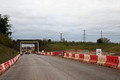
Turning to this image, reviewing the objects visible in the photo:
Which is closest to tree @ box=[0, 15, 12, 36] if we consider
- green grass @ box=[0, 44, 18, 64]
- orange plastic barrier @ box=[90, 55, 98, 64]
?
green grass @ box=[0, 44, 18, 64]

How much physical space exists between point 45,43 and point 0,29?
32.4m

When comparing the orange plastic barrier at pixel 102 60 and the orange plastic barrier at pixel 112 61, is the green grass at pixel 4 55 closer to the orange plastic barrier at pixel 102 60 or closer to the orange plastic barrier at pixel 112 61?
the orange plastic barrier at pixel 102 60

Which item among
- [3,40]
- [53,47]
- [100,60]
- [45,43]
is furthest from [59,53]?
[45,43]

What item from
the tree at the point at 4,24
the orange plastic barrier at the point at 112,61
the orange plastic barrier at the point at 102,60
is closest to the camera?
the orange plastic barrier at the point at 112,61

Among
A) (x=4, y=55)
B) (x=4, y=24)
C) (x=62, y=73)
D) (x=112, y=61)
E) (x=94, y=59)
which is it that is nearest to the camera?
(x=62, y=73)

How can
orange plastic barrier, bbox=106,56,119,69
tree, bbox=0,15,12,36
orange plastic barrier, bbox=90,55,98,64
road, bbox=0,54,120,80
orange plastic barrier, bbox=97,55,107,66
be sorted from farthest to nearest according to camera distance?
tree, bbox=0,15,12,36 < orange plastic barrier, bbox=90,55,98,64 < orange plastic barrier, bbox=97,55,107,66 < orange plastic barrier, bbox=106,56,119,69 < road, bbox=0,54,120,80

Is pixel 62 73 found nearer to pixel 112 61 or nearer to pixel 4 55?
pixel 112 61

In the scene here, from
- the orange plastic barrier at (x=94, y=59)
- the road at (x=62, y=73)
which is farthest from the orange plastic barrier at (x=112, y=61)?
the orange plastic barrier at (x=94, y=59)

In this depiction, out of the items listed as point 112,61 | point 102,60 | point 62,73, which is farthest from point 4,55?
point 62,73

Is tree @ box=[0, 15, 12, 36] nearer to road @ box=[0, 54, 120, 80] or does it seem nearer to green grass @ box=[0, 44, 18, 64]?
green grass @ box=[0, 44, 18, 64]

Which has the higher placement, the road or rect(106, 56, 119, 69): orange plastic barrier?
rect(106, 56, 119, 69): orange plastic barrier

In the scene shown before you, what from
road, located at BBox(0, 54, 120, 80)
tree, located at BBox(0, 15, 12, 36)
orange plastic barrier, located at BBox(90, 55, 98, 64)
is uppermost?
tree, located at BBox(0, 15, 12, 36)

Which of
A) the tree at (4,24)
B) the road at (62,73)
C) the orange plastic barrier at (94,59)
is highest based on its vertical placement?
the tree at (4,24)

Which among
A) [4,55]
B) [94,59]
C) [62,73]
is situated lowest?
[62,73]
